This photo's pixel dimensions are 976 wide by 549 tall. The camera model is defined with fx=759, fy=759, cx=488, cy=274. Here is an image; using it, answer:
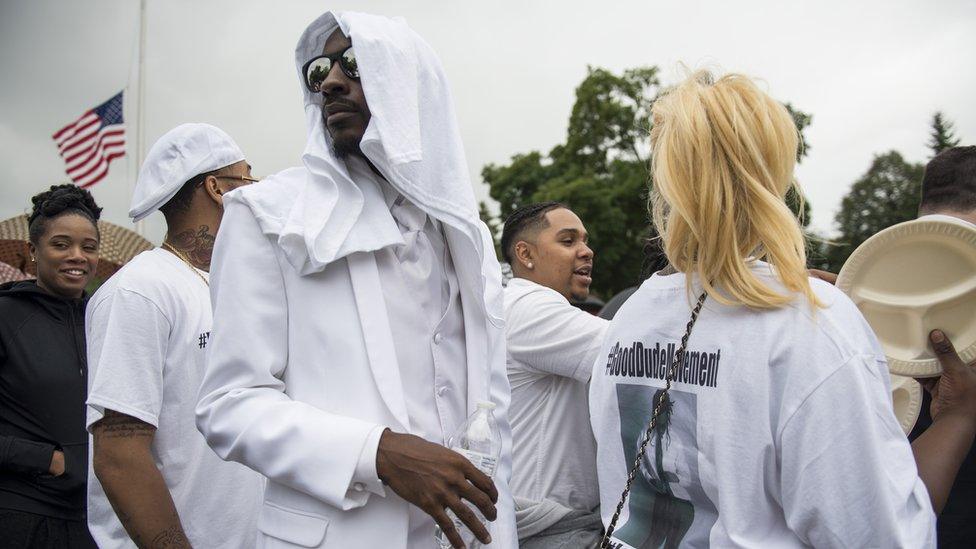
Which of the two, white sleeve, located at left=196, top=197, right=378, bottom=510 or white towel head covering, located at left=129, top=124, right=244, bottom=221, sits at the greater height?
white towel head covering, located at left=129, top=124, right=244, bottom=221

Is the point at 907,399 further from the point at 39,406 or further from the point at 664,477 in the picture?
the point at 39,406

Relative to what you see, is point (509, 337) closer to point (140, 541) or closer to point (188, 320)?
point (188, 320)

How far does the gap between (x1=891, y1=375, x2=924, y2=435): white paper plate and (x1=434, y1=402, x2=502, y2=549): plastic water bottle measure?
1.52 m

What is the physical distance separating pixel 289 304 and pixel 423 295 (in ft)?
1.30

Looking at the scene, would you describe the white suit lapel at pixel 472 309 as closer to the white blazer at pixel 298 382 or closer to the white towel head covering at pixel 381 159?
the white towel head covering at pixel 381 159

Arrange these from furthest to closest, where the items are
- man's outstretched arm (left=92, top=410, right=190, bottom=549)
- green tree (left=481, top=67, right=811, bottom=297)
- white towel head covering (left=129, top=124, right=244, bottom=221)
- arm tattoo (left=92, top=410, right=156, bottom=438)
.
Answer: green tree (left=481, top=67, right=811, bottom=297), white towel head covering (left=129, top=124, right=244, bottom=221), arm tattoo (left=92, top=410, right=156, bottom=438), man's outstretched arm (left=92, top=410, right=190, bottom=549)

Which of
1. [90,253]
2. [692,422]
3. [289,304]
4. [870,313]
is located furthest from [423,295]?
[90,253]

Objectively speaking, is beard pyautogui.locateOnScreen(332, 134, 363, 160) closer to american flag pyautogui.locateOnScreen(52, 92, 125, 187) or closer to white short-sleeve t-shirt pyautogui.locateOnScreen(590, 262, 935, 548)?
white short-sleeve t-shirt pyautogui.locateOnScreen(590, 262, 935, 548)

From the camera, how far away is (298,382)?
77.1 inches

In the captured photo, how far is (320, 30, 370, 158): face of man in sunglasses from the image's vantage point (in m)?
2.21

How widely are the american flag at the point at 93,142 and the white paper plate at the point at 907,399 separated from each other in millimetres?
13606

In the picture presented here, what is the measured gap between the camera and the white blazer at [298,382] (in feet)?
5.93

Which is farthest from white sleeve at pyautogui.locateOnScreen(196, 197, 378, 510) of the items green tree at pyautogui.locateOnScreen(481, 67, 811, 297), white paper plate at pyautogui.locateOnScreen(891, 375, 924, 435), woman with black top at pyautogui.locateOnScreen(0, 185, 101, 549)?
green tree at pyautogui.locateOnScreen(481, 67, 811, 297)

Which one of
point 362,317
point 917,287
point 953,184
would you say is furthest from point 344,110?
point 953,184
